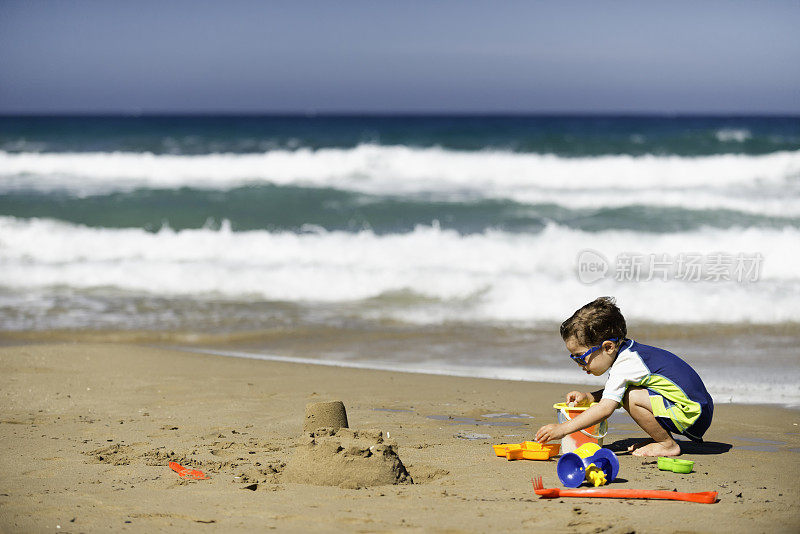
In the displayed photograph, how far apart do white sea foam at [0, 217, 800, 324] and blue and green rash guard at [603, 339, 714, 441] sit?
4487 mm

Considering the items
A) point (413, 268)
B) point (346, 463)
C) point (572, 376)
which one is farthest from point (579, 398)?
point (413, 268)

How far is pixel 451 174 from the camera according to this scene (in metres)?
23.1

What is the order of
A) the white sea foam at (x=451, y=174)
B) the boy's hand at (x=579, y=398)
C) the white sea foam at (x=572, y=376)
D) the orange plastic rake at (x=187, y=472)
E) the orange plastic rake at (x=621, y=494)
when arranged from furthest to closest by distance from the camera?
the white sea foam at (x=451, y=174)
the white sea foam at (x=572, y=376)
the boy's hand at (x=579, y=398)
the orange plastic rake at (x=187, y=472)
the orange plastic rake at (x=621, y=494)

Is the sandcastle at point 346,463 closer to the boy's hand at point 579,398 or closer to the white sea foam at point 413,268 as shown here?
the boy's hand at point 579,398

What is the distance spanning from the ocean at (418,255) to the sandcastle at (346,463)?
288cm

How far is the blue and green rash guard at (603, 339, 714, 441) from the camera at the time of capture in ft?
14.2

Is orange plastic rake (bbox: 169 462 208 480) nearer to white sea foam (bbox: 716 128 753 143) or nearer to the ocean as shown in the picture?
the ocean

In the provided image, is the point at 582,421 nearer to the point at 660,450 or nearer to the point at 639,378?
the point at 639,378

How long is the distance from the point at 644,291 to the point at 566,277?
4.24 feet

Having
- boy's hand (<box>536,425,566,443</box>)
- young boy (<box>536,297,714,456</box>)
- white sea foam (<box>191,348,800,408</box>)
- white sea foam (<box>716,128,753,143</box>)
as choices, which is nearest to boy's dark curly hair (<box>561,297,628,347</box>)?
young boy (<box>536,297,714,456</box>)

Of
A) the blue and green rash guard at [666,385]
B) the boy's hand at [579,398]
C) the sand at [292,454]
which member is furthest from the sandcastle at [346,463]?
the blue and green rash guard at [666,385]

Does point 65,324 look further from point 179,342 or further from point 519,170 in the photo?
point 519,170

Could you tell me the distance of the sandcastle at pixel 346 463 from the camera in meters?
3.74

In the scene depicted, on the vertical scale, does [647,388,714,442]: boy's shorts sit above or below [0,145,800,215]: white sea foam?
below
